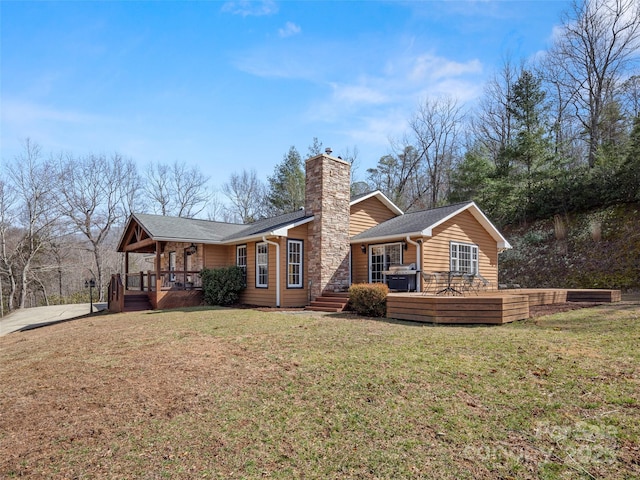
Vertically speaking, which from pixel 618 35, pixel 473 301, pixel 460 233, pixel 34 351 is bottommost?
pixel 34 351

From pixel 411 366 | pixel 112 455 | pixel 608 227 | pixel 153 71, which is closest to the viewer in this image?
pixel 112 455

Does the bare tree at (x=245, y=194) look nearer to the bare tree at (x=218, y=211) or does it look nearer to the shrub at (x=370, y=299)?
the bare tree at (x=218, y=211)

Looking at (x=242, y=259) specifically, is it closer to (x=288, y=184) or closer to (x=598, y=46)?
(x=288, y=184)

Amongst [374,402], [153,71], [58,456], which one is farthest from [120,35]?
[374,402]

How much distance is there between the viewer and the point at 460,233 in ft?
45.8

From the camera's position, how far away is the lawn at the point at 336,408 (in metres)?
2.97

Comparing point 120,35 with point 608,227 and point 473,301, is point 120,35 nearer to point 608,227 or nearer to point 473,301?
point 473,301

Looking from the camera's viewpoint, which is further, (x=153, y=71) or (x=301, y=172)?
(x=301, y=172)

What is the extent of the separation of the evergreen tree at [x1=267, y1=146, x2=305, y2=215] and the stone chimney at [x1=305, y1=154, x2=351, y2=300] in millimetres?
15802

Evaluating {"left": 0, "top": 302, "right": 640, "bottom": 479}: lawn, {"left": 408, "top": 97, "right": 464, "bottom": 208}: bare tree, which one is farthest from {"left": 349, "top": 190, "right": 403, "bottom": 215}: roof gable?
{"left": 408, "top": 97, "right": 464, "bottom": 208}: bare tree

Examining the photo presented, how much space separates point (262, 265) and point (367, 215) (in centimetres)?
471

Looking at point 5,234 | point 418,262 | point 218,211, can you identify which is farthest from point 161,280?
point 218,211

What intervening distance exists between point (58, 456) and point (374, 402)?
2.98 meters

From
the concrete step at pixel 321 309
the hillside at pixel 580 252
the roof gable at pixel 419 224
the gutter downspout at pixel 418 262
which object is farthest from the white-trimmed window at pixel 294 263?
the hillside at pixel 580 252
